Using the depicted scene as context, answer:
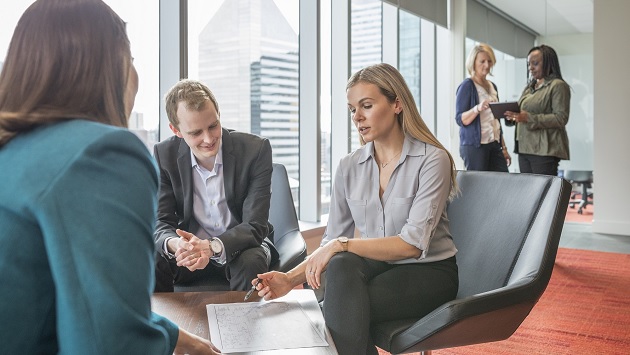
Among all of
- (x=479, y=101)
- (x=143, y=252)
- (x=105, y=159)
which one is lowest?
(x=143, y=252)

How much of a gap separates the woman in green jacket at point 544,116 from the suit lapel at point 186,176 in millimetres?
2961

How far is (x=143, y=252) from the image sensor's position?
0.81m

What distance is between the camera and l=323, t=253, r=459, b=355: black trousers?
1634mm

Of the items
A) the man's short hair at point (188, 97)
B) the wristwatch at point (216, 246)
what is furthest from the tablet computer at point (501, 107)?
the wristwatch at point (216, 246)

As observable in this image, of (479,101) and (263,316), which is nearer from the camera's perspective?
(263,316)

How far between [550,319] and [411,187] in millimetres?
1745

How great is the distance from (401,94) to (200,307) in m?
0.94

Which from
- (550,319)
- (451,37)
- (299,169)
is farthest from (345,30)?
(550,319)

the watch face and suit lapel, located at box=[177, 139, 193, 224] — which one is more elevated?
suit lapel, located at box=[177, 139, 193, 224]

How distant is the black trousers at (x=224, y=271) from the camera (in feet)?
7.00

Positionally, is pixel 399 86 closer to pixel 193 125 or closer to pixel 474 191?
pixel 474 191

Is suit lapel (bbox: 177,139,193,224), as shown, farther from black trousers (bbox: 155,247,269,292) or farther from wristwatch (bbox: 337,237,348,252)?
wristwatch (bbox: 337,237,348,252)

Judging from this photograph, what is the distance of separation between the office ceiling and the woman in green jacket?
92.2 inches

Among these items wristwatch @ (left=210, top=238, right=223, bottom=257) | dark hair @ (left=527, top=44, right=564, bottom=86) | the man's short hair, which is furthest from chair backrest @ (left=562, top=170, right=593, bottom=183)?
wristwatch @ (left=210, top=238, right=223, bottom=257)
